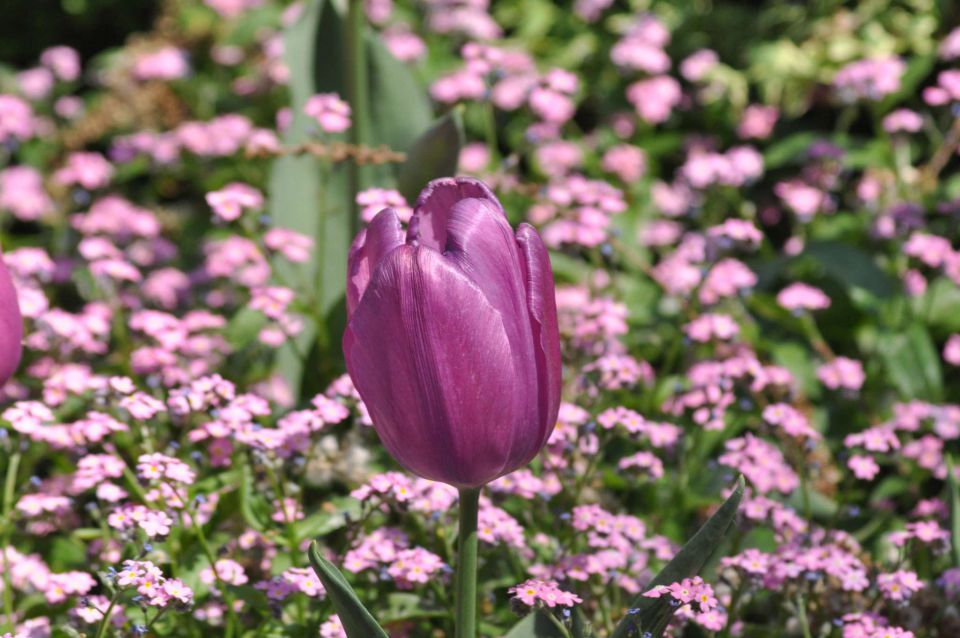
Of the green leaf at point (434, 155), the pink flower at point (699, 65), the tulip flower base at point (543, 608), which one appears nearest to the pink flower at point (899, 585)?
the tulip flower base at point (543, 608)

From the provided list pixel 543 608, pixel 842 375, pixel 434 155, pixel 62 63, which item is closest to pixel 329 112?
pixel 434 155

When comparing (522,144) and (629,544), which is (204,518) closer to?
(629,544)

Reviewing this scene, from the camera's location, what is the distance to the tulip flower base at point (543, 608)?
1144 millimetres

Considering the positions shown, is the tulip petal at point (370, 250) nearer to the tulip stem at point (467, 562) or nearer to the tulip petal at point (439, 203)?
the tulip petal at point (439, 203)

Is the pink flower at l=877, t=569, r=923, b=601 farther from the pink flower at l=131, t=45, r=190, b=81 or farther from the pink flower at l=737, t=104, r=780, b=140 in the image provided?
the pink flower at l=131, t=45, r=190, b=81

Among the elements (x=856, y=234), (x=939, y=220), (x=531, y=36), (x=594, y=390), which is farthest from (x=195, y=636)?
(x=531, y=36)

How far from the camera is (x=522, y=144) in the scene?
3.19 meters

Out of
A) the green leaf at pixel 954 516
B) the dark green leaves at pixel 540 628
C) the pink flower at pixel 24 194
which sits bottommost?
the pink flower at pixel 24 194

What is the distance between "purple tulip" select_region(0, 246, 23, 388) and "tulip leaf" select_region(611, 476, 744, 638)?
66 centimetres

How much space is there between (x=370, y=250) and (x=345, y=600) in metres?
0.31

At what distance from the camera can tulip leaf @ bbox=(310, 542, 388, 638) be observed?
1.12 m

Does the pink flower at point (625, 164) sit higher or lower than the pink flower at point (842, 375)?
lower

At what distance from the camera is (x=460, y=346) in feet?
3.59

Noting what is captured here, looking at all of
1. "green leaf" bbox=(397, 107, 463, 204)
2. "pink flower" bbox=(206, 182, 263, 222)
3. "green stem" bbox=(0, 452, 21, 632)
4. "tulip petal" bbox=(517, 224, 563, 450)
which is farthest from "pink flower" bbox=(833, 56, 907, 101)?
"green stem" bbox=(0, 452, 21, 632)
